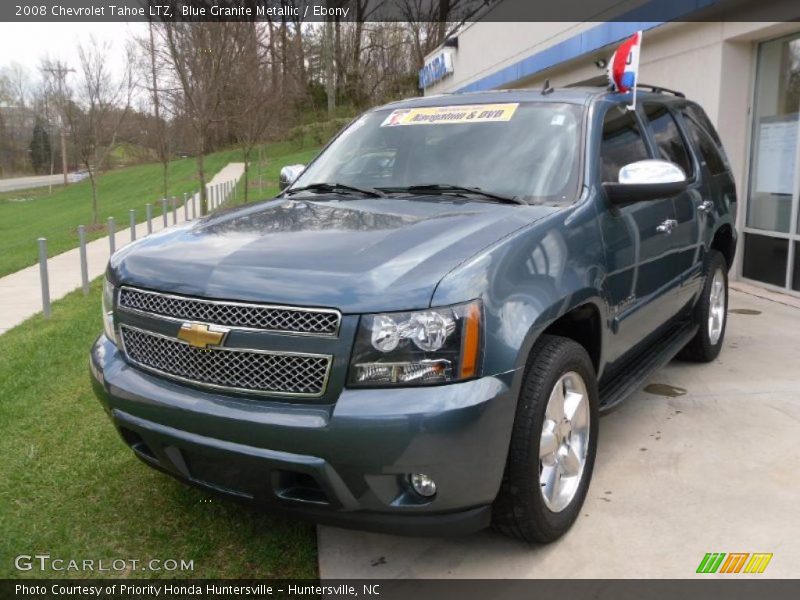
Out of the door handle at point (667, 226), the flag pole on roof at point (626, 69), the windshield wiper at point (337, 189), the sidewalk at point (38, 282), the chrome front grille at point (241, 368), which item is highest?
the flag pole on roof at point (626, 69)

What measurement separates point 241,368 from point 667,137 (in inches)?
128

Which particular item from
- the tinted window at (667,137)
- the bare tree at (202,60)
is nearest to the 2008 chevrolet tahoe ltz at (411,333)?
the tinted window at (667,137)

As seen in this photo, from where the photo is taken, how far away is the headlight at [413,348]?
2.36 m

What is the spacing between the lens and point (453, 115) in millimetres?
3961

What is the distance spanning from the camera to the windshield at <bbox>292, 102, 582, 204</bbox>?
3424 millimetres

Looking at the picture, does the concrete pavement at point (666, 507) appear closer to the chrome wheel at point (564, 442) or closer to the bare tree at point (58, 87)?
the chrome wheel at point (564, 442)

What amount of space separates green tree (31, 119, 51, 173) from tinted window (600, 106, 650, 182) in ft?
193

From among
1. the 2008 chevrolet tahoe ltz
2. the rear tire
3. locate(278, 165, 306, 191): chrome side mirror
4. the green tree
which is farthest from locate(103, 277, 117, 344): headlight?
the green tree

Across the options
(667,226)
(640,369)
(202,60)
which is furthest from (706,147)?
(202,60)

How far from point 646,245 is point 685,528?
4.59 feet

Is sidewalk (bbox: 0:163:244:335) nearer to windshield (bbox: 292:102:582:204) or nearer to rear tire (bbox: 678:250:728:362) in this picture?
windshield (bbox: 292:102:582:204)

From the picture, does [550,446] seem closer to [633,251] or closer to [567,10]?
[633,251]

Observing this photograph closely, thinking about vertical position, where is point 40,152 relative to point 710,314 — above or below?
above

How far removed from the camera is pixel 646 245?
12.1ft
